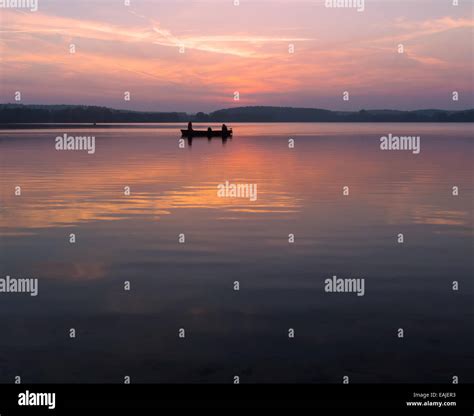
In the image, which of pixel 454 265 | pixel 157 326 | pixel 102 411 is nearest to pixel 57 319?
pixel 157 326

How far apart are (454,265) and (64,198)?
19.2m

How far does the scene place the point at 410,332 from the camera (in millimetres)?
11008

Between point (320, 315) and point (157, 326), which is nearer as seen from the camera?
point (157, 326)

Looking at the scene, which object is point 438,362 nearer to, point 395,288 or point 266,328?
point 266,328

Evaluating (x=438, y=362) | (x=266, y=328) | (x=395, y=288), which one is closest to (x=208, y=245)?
(x=395, y=288)

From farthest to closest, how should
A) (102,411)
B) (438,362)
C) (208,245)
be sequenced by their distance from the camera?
1. (208,245)
2. (438,362)
3. (102,411)

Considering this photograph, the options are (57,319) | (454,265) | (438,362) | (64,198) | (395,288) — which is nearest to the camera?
(438,362)

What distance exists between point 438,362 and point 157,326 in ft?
15.5

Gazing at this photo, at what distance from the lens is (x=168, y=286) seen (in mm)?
14062

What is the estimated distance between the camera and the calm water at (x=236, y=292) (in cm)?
968

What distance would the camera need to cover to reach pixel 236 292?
13664 millimetres

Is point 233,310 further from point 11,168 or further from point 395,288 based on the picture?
point 11,168

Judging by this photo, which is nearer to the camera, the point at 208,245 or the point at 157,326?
the point at 157,326

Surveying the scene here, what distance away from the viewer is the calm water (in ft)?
31.8
